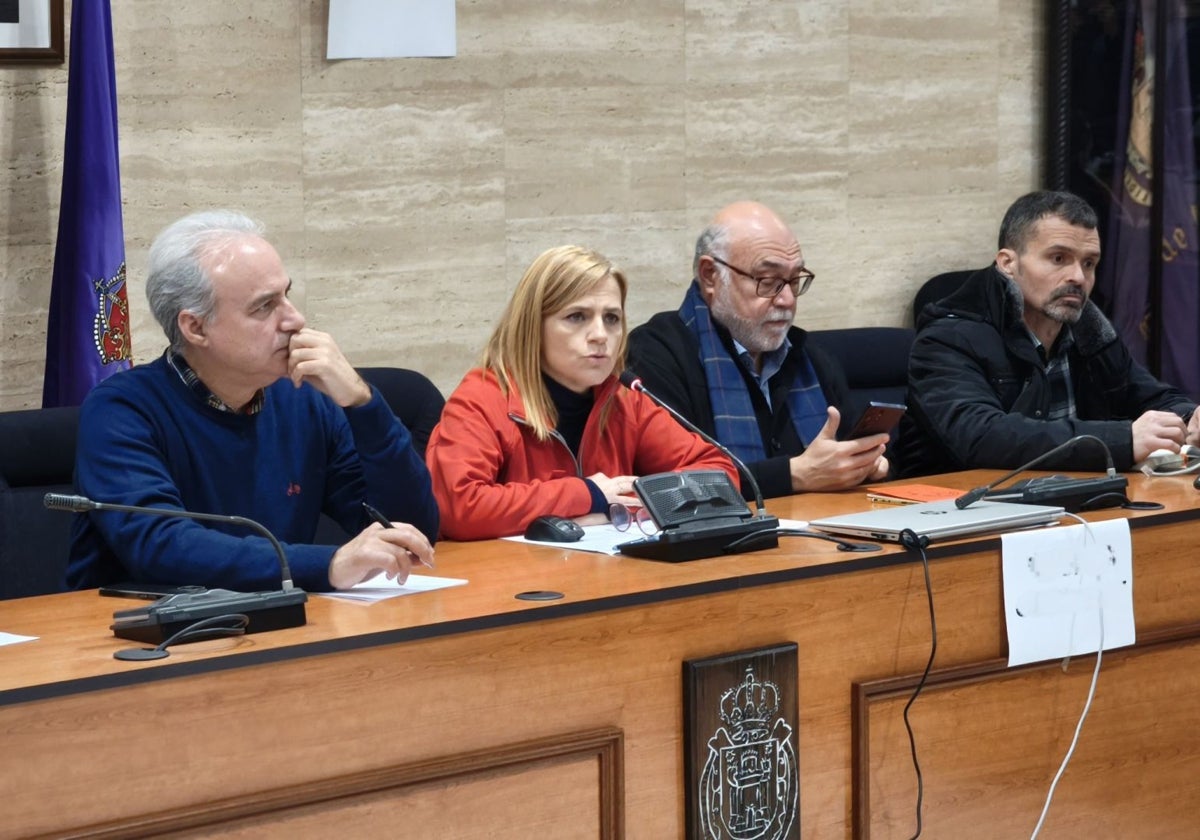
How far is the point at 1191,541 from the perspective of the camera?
3.04m

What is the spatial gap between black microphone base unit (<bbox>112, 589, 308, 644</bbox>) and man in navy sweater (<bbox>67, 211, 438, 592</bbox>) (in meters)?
0.23

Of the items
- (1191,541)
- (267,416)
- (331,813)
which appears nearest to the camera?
(331,813)

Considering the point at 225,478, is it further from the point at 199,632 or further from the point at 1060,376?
the point at 1060,376

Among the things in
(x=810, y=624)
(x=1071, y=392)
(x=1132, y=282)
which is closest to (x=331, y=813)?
(x=810, y=624)

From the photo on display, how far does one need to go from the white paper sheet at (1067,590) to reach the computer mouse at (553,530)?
71cm

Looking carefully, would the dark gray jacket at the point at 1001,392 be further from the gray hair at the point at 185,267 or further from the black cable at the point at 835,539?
the gray hair at the point at 185,267

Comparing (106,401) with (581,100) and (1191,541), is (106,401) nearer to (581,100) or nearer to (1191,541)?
(1191,541)

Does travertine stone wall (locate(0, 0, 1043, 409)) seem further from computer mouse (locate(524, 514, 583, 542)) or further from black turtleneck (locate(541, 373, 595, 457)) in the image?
computer mouse (locate(524, 514, 583, 542))

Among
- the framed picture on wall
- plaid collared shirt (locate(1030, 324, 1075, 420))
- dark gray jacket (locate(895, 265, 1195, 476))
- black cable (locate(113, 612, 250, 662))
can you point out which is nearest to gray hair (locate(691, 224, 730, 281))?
dark gray jacket (locate(895, 265, 1195, 476))

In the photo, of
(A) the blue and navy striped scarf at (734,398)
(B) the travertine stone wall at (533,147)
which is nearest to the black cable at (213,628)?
(A) the blue and navy striped scarf at (734,398)

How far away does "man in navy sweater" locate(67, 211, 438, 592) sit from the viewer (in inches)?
98.6

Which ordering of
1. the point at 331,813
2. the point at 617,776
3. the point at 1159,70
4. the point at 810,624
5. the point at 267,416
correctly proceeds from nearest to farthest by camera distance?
the point at 331,813
the point at 617,776
the point at 810,624
the point at 267,416
the point at 1159,70

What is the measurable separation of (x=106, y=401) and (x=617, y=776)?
0.99m

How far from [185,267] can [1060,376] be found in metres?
2.13
